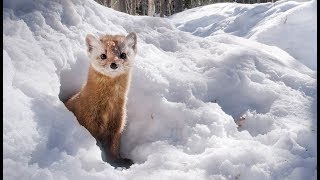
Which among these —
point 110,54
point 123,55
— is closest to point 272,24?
point 123,55

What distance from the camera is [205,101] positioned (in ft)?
15.4

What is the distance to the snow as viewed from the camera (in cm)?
321

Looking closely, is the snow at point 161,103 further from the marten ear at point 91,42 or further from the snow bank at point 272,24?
the snow bank at point 272,24

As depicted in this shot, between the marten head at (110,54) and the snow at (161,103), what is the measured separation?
34cm

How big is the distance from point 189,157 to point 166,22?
2734mm

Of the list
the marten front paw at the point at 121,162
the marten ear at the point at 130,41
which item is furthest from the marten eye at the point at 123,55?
the marten front paw at the point at 121,162

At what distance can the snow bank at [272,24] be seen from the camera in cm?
769

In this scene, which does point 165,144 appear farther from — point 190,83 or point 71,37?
point 71,37

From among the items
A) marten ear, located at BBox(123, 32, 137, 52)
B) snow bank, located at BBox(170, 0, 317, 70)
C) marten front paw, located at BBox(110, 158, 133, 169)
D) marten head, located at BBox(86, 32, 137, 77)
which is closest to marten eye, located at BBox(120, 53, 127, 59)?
marten head, located at BBox(86, 32, 137, 77)

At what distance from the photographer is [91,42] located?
13.7ft

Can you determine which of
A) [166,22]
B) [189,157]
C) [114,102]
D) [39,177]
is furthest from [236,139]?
[166,22]

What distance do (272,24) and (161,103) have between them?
4740 millimetres

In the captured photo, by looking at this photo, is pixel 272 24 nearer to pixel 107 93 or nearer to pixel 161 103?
pixel 161 103

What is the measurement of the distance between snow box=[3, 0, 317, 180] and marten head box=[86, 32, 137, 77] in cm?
34
